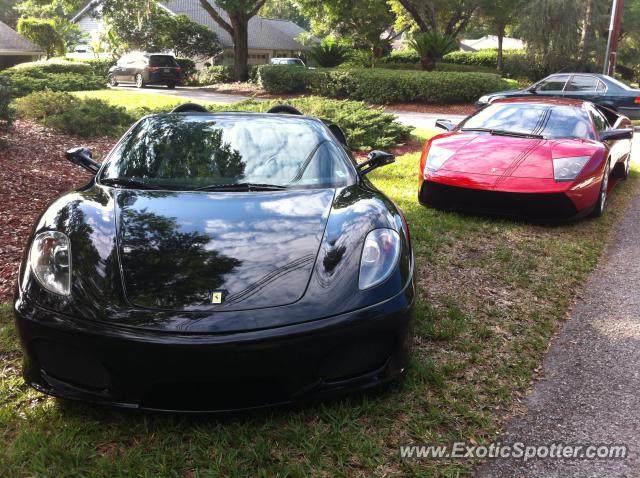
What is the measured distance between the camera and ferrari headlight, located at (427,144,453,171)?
18.4 feet

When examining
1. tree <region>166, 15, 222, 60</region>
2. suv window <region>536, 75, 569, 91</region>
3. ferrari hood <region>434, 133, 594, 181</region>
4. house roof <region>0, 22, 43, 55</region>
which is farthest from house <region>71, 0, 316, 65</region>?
ferrari hood <region>434, 133, 594, 181</region>

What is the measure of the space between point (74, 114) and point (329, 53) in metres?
16.1

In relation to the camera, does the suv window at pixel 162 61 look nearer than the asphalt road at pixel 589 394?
No

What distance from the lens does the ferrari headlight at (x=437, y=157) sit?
5.61 meters

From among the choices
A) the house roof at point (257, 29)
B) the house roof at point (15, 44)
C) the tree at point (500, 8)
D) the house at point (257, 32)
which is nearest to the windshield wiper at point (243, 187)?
the tree at point (500, 8)

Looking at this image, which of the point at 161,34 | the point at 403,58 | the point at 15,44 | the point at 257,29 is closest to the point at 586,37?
the point at 403,58

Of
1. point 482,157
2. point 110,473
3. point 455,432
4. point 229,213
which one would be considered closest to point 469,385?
point 455,432

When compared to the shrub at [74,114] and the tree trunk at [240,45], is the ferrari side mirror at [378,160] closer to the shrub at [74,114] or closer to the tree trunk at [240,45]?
the shrub at [74,114]

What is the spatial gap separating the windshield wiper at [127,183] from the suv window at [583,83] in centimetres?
1396

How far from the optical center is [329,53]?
23.6m

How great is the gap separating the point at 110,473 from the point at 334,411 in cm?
93

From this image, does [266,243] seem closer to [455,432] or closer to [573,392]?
[455,432]

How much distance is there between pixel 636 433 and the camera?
95.1 inches

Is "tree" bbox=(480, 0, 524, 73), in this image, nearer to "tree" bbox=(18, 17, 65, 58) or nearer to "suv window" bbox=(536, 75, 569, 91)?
"suv window" bbox=(536, 75, 569, 91)
